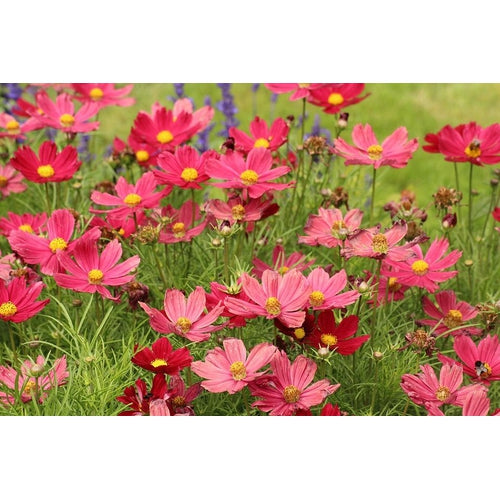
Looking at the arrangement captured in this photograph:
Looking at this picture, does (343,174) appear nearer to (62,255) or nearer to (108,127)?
(62,255)

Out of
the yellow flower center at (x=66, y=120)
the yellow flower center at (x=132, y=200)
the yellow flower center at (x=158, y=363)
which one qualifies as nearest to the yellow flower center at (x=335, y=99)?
the yellow flower center at (x=132, y=200)

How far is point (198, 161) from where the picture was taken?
1753 mm

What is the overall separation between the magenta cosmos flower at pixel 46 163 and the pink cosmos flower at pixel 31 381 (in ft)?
1.51

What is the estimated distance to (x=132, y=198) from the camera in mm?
1740

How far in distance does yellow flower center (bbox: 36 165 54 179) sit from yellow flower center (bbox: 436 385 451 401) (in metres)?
0.95

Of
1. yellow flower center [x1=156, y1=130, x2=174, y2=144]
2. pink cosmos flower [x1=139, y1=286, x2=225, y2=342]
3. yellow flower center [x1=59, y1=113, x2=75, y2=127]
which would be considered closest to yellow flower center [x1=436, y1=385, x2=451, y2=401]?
pink cosmos flower [x1=139, y1=286, x2=225, y2=342]

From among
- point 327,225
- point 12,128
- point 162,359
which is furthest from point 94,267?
point 12,128

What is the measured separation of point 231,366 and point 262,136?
0.71 m

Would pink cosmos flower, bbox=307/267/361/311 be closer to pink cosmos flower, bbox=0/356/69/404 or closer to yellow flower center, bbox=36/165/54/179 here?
pink cosmos flower, bbox=0/356/69/404

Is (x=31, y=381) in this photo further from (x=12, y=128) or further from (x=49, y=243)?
(x=12, y=128)

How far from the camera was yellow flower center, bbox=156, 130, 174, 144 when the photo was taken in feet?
6.38

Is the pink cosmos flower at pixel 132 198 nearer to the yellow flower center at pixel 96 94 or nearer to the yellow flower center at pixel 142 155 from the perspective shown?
the yellow flower center at pixel 142 155

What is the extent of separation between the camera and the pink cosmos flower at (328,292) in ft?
4.76

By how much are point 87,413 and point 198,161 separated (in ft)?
1.94
